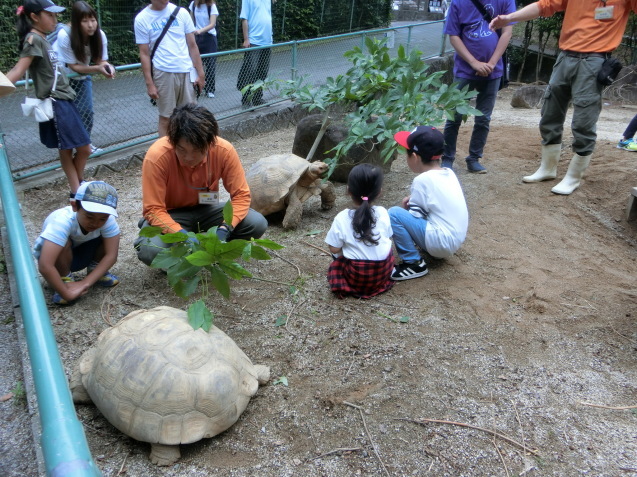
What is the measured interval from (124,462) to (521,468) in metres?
1.62

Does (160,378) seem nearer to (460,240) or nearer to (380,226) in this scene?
(380,226)

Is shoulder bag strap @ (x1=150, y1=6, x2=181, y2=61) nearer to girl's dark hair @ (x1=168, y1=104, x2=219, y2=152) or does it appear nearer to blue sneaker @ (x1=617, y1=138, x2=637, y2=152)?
girl's dark hair @ (x1=168, y1=104, x2=219, y2=152)

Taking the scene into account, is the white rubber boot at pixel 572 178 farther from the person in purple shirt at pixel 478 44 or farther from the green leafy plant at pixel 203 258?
the green leafy plant at pixel 203 258

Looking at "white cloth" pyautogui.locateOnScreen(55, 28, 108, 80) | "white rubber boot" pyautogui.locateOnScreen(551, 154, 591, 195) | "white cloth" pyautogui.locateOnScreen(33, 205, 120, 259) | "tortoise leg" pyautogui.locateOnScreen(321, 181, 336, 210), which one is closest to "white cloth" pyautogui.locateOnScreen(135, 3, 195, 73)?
"white cloth" pyautogui.locateOnScreen(55, 28, 108, 80)

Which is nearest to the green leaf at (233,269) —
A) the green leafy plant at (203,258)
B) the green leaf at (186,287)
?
the green leafy plant at (203,258)

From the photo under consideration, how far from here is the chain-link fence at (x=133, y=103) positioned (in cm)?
563

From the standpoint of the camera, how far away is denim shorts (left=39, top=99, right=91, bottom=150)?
420 centimetres

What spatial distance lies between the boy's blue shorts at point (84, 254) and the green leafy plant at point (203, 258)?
83 cm

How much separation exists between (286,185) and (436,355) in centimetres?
201

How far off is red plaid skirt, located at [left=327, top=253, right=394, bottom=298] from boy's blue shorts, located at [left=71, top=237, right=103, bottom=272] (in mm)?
1498

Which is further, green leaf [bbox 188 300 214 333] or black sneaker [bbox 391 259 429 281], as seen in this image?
black sneaker [bbox 391 259 429 281]

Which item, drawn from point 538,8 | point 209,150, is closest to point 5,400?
point 209,150

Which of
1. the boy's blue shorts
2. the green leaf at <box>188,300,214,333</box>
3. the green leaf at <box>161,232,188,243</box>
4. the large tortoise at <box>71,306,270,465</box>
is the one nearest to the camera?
the large tortoise at <box>71,306,270,465</box>

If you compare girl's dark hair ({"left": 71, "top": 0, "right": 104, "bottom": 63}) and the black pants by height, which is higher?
girl's dark hair ({"left": 71, "top": 0, "right": 104, "bottom": 63})
